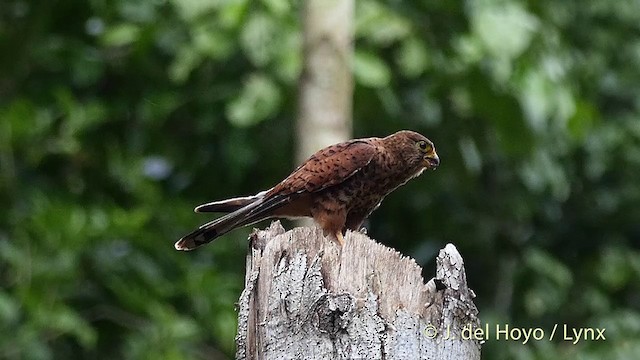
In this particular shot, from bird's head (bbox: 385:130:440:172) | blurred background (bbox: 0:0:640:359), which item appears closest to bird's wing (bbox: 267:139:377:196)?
bird's head (bbox: 385:130:440:172)

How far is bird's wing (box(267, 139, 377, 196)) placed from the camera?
3713 mm

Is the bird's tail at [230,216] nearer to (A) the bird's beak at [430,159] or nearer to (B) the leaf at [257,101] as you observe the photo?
(A) the bird's beak at [430,159]

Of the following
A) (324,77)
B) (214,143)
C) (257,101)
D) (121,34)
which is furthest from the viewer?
(214,143)

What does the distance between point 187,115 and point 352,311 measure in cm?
330

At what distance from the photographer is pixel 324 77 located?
4453 mm

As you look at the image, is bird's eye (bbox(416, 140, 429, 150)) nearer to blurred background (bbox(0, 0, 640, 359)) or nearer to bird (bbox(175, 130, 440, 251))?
bird (bbox(175, 130, 440, 251))

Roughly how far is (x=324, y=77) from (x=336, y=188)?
769 millimetres

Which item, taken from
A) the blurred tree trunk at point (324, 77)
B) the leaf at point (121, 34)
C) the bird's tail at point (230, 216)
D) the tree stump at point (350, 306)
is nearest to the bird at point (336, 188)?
the bird's tail at point (230, 216)

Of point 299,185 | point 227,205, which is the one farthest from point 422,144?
point 227,205

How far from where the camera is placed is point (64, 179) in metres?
5.71

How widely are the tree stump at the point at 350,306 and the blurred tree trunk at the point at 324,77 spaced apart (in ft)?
5.86

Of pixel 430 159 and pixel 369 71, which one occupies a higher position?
pixel 369 71

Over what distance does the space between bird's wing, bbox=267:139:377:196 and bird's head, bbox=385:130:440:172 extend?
6.1 inches

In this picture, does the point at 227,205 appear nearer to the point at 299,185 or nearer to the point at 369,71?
the point at 299,185
